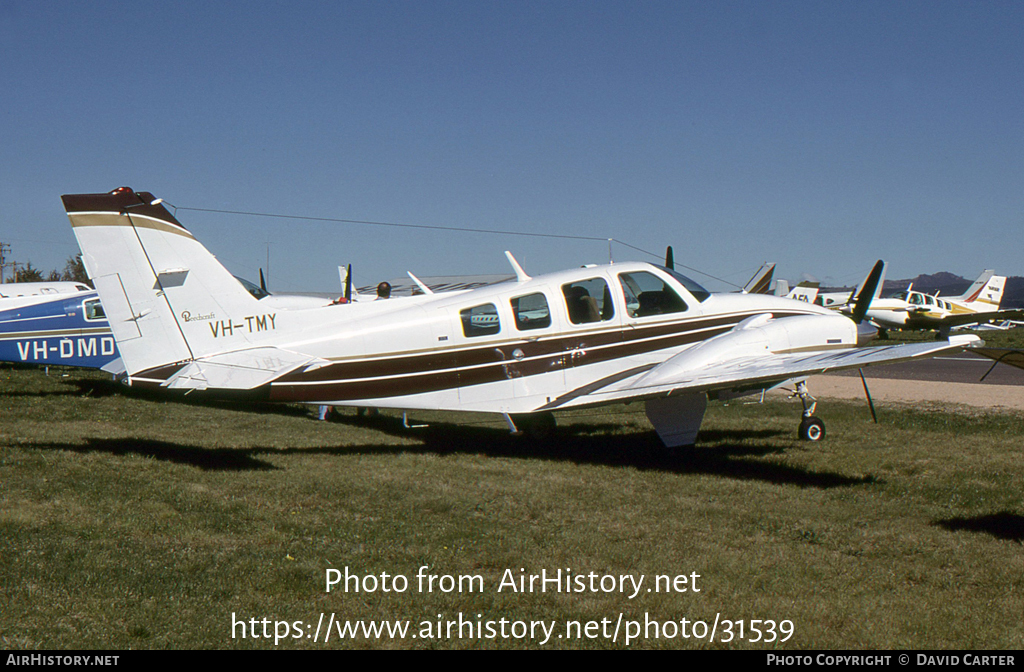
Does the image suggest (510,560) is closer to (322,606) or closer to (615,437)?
(322,606)

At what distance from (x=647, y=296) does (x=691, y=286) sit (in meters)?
0.88

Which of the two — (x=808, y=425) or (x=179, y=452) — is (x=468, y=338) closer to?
(x=179, y=452)

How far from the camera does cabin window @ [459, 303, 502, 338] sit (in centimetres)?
994

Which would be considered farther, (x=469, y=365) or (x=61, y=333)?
(x=61, y=333)

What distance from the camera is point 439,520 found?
282 inches

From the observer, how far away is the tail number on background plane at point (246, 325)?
908 centimetres

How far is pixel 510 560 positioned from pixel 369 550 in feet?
3.80

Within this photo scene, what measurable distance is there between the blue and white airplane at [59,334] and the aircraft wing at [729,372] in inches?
484

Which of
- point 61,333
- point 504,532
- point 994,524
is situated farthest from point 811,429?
point 61,333

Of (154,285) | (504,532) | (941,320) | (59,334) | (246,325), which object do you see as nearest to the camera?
(504,532)

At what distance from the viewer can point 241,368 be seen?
8719 millimetres
